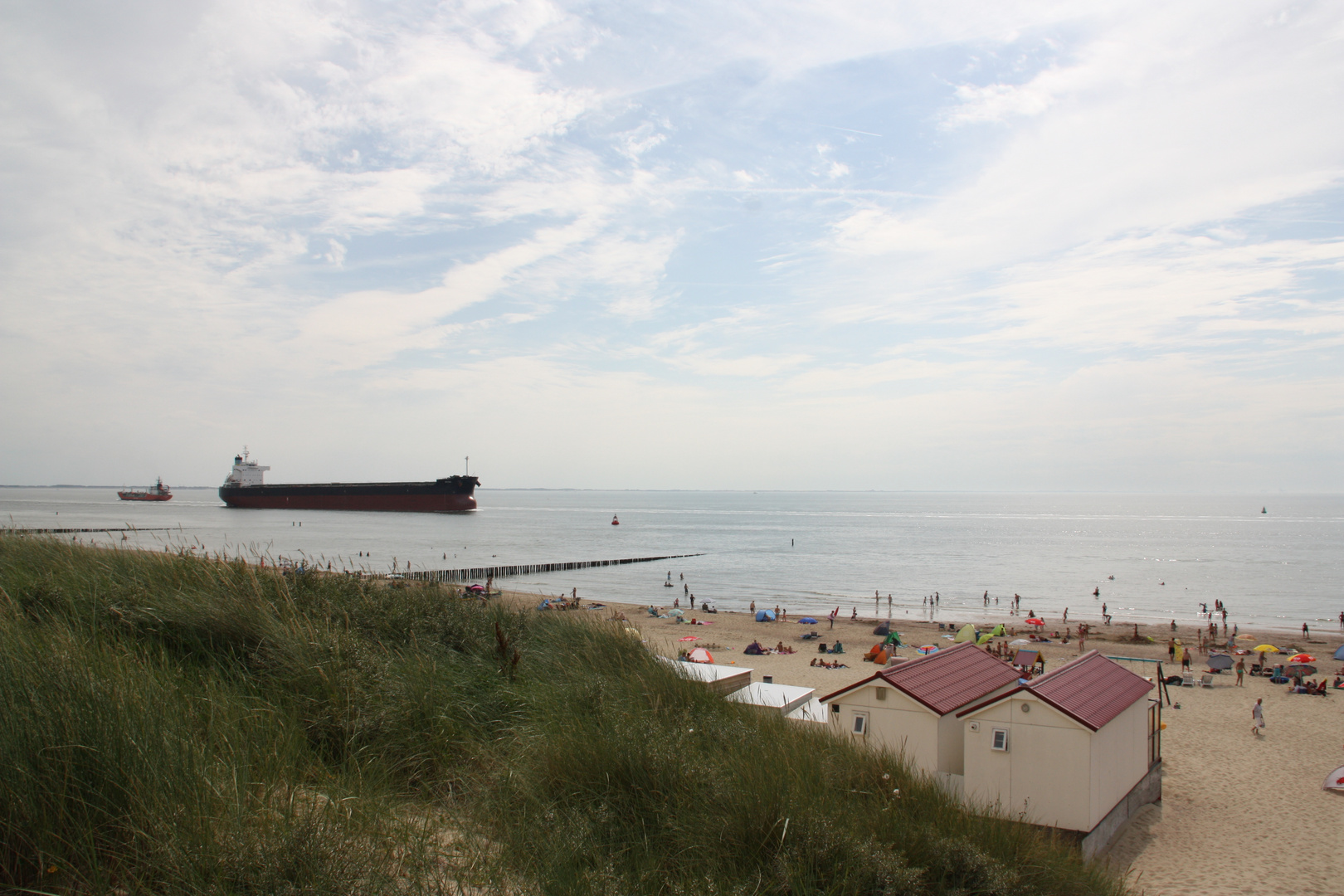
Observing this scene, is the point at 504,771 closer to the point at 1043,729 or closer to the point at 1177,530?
the point at 1043,729

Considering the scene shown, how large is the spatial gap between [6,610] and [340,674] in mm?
2854

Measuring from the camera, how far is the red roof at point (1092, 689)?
893cm

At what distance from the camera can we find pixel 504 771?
4328mm

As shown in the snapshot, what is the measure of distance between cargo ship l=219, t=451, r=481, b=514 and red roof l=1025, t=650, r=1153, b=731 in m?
92.5

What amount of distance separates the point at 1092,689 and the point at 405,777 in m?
8.76

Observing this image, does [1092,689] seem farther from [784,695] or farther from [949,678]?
[784,695]

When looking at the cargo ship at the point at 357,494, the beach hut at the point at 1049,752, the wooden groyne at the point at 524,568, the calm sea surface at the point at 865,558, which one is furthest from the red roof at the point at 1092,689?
the cargo ship at the point at 357,494

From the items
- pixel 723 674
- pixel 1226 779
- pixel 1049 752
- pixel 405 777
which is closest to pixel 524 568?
pixel 1226 779

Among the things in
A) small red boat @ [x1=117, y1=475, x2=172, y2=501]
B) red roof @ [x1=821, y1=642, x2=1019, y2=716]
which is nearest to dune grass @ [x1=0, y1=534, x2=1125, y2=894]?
red roof @ [x1=821, y1=642, x2=1019, y2=716]

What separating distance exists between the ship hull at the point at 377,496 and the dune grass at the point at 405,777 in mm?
94611

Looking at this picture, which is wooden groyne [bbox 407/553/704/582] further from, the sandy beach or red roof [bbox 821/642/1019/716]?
red roof [bbox 821/642/1019/716]

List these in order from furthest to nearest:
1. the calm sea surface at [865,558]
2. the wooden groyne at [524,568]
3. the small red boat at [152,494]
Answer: the small red boat at [152,494] < the wooden groyne at [524,568] < the calm sea surface at [865,558]

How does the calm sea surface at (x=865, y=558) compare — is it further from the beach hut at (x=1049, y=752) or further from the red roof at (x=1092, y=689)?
the red roof at (x=1092, y=689)

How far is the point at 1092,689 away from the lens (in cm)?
966
